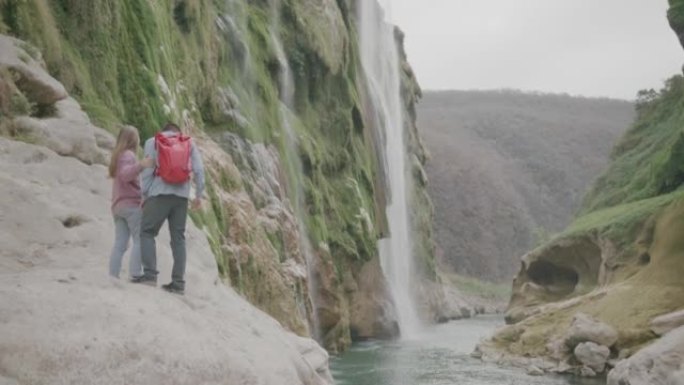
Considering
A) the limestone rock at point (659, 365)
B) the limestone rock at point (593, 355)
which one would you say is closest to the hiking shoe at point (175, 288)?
the limestone rock at point (659, 365)

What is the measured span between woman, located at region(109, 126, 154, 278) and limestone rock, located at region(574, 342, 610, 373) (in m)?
21.1

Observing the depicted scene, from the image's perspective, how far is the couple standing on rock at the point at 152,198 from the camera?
27.7ft

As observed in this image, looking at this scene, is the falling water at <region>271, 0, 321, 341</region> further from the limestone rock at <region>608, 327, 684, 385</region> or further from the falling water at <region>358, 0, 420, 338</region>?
the falling water at <region>358, 0, 420, 338</region>

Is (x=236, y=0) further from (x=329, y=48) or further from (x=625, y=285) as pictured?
(x=625, y=285)

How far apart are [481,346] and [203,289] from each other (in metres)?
26.2

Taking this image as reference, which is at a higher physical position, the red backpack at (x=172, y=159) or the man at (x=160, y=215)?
the red backpack at (x=172, y=159)

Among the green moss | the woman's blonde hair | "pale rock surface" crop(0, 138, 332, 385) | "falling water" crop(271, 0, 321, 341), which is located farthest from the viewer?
the green moss

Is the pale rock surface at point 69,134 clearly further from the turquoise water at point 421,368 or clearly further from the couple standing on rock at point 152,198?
the turquoise water at point 421,368

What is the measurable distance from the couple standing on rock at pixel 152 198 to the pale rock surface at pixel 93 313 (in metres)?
0.37

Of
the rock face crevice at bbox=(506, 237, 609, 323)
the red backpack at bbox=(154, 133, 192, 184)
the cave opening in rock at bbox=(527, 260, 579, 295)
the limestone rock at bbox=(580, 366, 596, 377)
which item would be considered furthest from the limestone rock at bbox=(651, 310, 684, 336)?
the red backpack at bbox=(154, 133, 192, 184)

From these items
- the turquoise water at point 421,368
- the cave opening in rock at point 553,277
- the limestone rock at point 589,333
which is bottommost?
the turquoise water at point 421,368

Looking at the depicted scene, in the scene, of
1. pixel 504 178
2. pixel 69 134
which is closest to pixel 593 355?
pixel 69 134

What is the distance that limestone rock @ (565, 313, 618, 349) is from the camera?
26.8 m

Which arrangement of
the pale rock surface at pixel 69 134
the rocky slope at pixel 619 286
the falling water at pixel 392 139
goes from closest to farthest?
1. the pale rock surface at pixel 69 134
2. the rocky slope at pixel 619 286
3. the falling water at pixel 392 139
